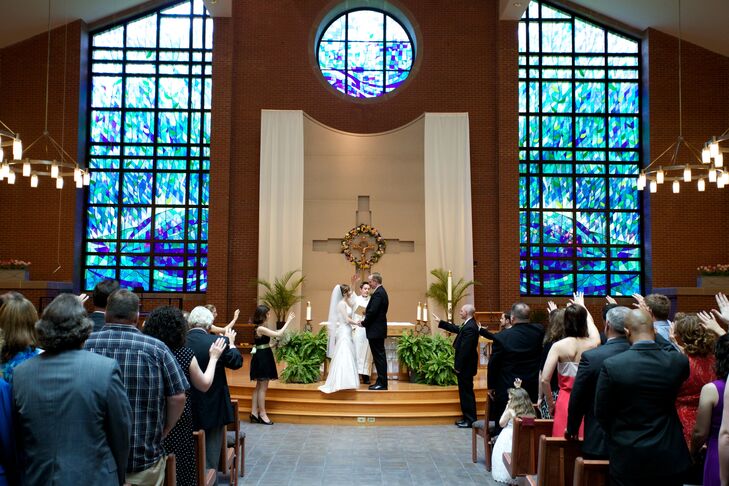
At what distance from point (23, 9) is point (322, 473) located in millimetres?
12729

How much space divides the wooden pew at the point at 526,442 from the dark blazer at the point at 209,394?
2.09 meters

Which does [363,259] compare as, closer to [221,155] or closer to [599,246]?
[221,155]

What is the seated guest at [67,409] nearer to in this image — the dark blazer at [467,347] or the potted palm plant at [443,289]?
the dark blazer at [467,347]

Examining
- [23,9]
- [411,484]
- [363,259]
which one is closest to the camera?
[411,484]

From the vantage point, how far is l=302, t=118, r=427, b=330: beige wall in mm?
16141

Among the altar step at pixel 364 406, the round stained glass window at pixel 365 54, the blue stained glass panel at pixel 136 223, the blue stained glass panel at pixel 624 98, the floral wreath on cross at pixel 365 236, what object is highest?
the round stained glass window at pixel 365 54

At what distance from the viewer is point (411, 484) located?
633 cm

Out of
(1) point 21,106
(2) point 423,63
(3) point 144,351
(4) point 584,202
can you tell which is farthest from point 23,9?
(3) point 144,351

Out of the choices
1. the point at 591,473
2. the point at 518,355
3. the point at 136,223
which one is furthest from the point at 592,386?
the point at 136,223

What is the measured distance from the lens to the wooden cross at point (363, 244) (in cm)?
1614

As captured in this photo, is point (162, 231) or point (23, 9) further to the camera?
point (162, 231)

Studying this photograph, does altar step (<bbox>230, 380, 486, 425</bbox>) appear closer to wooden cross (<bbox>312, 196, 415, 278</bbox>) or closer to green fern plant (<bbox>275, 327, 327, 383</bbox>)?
green fern plant (<bbox>275, 327, 327, 383</bbox>)

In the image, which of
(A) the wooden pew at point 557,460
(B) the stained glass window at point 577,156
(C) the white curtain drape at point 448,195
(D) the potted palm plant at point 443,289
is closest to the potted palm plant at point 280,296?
(D) the potted palm plant at point 443,289

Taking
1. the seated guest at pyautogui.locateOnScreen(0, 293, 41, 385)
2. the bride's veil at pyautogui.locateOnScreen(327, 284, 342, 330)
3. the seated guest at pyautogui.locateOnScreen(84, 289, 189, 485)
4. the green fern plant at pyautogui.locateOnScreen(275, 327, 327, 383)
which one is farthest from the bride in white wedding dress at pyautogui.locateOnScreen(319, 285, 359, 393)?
the seated guest at pyautogui.locateOnScreen(0, 293, 41, 385)
